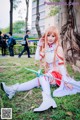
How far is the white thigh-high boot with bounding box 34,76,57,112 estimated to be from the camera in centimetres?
152

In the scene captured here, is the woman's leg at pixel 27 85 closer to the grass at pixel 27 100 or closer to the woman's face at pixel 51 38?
the grass at pixel 27 100

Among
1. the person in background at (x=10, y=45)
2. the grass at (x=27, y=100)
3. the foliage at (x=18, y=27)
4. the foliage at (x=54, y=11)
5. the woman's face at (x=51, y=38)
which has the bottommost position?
the grass at (x=27, y=100)

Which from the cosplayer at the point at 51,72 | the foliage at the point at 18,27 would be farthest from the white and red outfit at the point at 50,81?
the foliage at the point at 18,27

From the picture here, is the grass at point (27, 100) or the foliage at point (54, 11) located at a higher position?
the foliage at point (54, 11)

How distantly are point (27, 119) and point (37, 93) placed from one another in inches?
6.3

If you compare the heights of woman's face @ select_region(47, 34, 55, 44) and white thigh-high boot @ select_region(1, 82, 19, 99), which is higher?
woman's face @ select_region(47, 34, 55, 44)

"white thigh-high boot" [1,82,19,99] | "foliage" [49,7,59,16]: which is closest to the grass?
"white thigh-high boot" [1,82,19,99]

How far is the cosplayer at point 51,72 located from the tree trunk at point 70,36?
80 mm

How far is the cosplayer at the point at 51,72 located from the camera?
1.58 meters

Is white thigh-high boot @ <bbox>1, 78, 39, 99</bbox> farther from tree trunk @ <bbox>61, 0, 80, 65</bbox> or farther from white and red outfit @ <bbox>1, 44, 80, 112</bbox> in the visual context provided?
tree trunk @ <bbox>61, 0, 80, 65</bbox>

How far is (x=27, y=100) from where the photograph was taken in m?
1.58

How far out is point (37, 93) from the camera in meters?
1.60

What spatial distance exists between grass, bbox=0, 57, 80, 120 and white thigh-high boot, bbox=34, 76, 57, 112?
0.02 metres

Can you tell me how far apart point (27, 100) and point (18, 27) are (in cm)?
38
